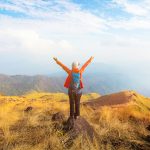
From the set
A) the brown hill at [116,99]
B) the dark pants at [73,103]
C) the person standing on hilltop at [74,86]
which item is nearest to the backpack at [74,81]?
the person standing on hilltop at [74,86]

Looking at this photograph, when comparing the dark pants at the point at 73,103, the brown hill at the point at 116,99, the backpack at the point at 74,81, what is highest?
the backpack at the point at 74,81

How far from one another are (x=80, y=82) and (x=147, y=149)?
153 inches

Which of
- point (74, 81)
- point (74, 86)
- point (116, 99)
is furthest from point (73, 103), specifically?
point (116, 99)

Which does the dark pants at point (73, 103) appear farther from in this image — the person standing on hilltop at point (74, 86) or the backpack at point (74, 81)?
the backpack at point (74, 81)

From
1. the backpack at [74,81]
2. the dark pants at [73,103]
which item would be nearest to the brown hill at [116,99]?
the dark pants at [73,103]

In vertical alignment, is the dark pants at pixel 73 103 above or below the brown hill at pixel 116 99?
above

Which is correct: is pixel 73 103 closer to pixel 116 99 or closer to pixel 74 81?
pixel 74 81

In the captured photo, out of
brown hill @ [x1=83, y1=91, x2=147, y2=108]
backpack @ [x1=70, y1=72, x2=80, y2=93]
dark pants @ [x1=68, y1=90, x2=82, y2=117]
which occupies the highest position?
backpack @ [x1=70, y1=72, x2=80, y2=93]

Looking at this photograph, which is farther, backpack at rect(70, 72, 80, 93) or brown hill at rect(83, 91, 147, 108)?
brown hill at rect(83, 91, 147, 108)

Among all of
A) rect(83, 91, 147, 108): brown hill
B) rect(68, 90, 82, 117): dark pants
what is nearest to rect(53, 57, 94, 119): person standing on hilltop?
rect(68, 90, 82, 117): dark pants

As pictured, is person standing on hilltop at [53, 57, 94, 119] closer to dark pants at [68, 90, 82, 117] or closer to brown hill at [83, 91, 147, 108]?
dark pants at [68, 90, 82, 117]

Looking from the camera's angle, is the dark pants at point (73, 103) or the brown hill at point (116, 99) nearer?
the dark pants at point (73, 103)

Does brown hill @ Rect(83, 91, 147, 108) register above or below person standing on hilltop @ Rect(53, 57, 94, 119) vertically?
below

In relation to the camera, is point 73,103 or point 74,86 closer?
point 74,86
